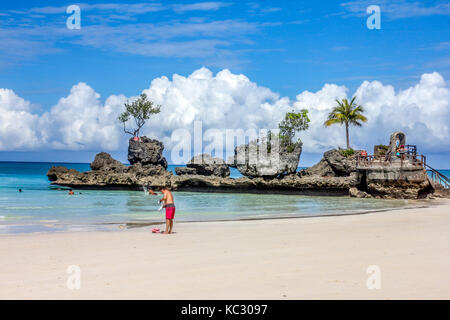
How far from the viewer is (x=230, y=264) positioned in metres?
9.03

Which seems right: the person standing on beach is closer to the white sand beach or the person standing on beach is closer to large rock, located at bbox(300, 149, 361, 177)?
the white sand beach

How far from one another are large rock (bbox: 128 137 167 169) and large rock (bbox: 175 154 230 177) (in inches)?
169

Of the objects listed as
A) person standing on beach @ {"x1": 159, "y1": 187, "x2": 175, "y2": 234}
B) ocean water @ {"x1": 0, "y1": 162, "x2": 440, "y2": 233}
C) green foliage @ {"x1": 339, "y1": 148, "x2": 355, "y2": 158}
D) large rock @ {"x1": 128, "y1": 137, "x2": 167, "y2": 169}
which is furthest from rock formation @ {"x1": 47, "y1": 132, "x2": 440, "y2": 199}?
person standing on beach @ {"x1": 159, "y1": 187, "x2": 175, "y2": 234}

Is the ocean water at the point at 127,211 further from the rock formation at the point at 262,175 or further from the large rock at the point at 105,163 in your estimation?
the large rock at the point at 105,163

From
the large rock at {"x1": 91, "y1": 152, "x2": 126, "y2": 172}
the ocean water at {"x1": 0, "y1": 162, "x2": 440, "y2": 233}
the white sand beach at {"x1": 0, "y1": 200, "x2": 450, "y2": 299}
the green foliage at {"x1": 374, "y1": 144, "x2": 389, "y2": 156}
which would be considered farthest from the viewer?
the large rock at {"x1": 91, "y1": 152, "x2": 126, "y2": 172}

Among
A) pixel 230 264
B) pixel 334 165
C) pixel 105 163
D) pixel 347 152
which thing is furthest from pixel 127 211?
pixel 105 163

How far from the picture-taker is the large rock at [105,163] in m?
56.3

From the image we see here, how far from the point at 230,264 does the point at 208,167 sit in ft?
145

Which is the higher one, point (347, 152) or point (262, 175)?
point (347, 152)

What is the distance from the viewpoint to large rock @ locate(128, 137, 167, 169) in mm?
55812

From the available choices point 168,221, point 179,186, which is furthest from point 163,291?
point 179,186

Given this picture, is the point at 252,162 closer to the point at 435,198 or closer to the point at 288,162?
the point at 288,162

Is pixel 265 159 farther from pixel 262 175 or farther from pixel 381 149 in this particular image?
pixel 381 149
